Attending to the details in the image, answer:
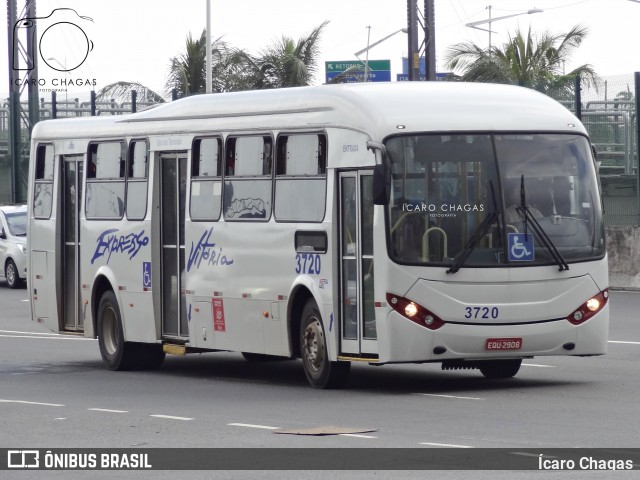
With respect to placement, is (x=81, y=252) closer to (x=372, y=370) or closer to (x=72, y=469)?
(x=372, y=370)

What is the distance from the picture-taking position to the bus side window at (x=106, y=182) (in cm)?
1947

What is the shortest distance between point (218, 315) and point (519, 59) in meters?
37.2

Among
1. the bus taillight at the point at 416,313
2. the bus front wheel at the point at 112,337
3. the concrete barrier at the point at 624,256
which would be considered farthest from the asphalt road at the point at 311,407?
the concrete barrier at the point at 624,256

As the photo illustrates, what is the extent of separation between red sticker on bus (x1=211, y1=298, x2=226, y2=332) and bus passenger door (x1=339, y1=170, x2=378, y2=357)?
7.33 ft

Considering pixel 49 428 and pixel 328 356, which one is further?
pixel 328 356

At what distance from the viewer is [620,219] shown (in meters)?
30.7

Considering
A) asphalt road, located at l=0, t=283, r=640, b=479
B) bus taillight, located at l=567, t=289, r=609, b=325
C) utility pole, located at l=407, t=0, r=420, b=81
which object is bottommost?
asphalt road, located at l=0, t=283, r=640, b=479

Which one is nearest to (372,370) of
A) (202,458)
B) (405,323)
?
(405,323)

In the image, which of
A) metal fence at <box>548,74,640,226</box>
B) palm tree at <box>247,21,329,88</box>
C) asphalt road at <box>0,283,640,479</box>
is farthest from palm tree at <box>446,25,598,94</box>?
asphalt road at <box>0,283,640,479</box>

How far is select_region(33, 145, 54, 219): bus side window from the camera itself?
21.0 meters

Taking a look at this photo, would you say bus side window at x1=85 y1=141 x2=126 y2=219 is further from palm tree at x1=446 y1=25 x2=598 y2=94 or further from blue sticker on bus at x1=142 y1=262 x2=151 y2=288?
palm tree at x1=446 y1=25 x2=598 y2=94

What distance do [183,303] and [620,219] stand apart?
47.1 ft

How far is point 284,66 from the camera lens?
185 feet

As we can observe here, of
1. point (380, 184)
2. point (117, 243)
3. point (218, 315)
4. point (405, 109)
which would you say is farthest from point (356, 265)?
point (117, 243)
